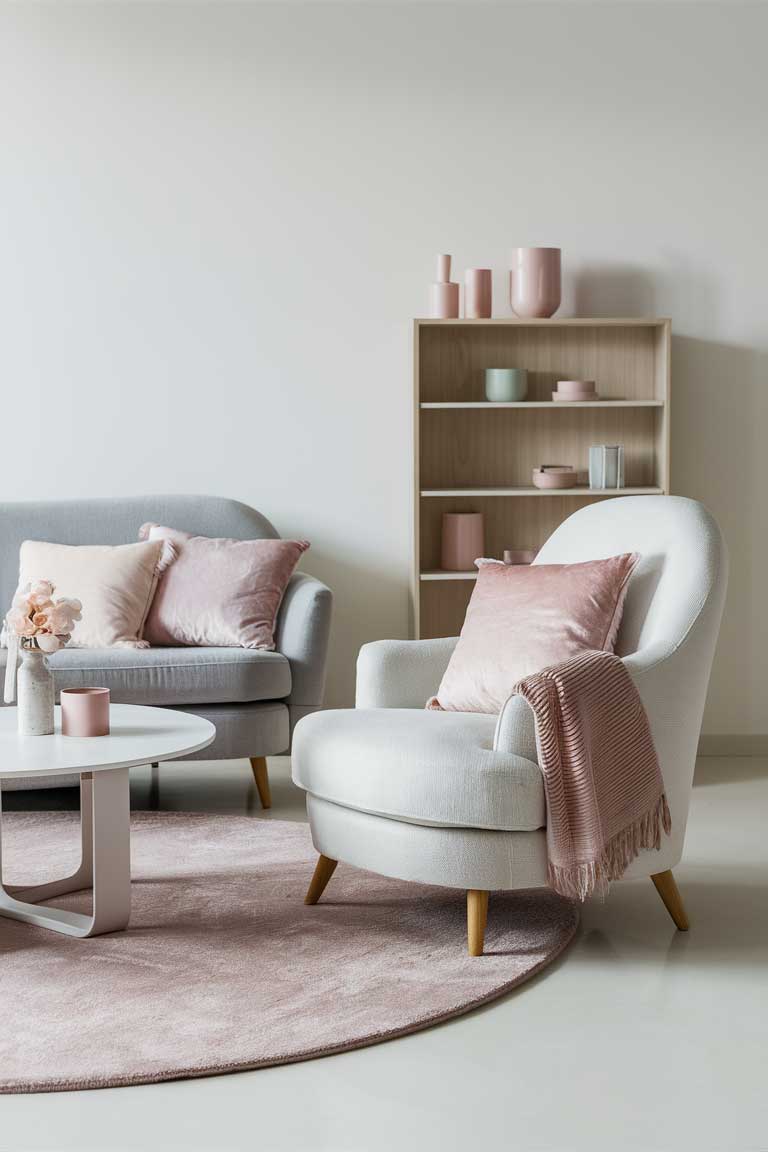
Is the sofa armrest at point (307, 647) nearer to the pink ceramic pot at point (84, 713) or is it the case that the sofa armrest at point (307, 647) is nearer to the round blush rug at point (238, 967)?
the round blush rug at point (238, 967)

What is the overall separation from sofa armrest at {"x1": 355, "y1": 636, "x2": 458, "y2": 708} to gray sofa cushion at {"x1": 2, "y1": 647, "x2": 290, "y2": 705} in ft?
2.26

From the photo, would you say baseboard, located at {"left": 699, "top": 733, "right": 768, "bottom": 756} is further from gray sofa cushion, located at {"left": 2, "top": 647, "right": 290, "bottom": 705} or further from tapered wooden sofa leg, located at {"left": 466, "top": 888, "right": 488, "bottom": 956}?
tapered wooden sofa leg, located at {"left": 466, "top": 888, "right": 488, "bottom": 956}

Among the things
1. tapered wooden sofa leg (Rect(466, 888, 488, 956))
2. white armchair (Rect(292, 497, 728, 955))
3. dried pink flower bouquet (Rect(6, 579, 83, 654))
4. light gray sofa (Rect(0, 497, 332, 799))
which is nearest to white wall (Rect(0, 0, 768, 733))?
light gray sofa (Rect(0, 497, 332, 799))

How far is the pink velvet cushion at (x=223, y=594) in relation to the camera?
4.19m

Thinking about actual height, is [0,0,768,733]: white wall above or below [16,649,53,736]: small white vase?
above

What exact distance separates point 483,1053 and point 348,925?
70cm

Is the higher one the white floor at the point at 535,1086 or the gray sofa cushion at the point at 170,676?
the gray sofa cushion at the point at 170,676

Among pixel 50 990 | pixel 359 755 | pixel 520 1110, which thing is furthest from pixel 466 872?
pixel 50 990

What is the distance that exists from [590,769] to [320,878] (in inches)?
30.3

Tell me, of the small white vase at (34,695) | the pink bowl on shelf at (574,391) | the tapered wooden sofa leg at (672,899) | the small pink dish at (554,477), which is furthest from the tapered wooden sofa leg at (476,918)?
the pink bowl on shelf at (574,391)

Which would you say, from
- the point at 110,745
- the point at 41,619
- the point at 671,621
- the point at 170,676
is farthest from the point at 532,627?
the point at 170,676

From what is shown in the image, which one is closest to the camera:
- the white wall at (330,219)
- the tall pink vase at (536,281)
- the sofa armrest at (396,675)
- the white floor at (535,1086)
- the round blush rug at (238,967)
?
the white floor at (535,1086)

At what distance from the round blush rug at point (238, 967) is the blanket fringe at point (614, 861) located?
18 centimetres

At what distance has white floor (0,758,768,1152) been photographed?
2.03m
